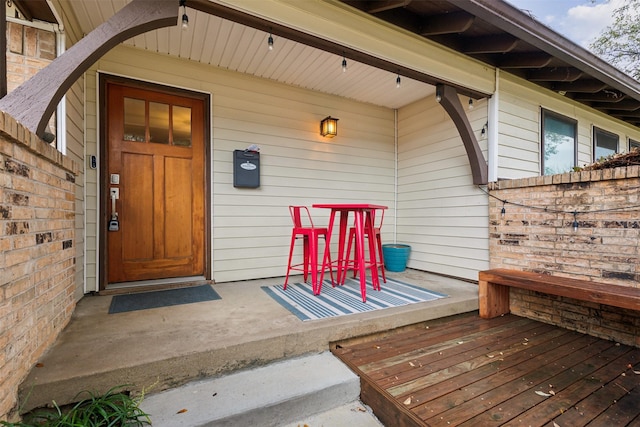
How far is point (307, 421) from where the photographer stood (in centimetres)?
164

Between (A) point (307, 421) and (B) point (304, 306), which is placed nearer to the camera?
(A) point (307, 421)

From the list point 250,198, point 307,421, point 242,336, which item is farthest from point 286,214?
point 307,421

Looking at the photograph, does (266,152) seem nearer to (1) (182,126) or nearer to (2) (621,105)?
(1) (182,126)

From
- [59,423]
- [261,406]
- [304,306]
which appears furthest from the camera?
[304,306]

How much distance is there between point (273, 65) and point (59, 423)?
135 inches

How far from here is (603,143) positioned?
474 cm

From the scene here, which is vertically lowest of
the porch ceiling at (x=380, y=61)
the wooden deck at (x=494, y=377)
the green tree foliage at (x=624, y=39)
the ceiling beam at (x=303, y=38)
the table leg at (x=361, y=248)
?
the wooden deck at (x=494, y=377)

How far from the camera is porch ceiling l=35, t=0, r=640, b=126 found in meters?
2.49

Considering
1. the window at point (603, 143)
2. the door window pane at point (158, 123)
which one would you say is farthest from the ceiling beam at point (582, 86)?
the door window pane at point (158, 123)

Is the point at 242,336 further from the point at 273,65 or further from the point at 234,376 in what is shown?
the point at 273,65

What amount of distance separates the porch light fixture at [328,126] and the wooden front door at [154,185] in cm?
154

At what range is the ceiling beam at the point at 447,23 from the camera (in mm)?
2601

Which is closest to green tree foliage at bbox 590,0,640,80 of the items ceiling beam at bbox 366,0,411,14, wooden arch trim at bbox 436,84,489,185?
wooden arch trim at bbox 436,84,489,185

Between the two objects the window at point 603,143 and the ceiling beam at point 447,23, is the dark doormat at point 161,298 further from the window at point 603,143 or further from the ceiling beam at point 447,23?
the window at point 603,143
